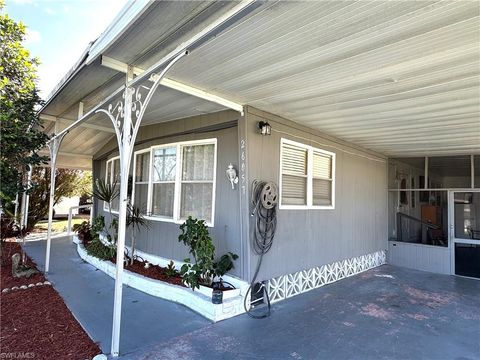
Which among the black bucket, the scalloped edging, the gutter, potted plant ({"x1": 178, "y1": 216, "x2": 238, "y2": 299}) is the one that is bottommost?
the scalloped edging

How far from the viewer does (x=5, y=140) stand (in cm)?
434

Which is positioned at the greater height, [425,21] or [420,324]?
[425,21]

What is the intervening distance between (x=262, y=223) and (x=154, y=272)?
6.99 feet

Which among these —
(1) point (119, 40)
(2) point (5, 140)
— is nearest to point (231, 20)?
(1) point (119, 40)

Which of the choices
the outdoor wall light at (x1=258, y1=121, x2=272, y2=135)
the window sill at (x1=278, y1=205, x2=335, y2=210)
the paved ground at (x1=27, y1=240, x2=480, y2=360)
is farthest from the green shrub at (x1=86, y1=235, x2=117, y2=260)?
the outdoor wall light at (x1=258, y1=121, x2=272, y2=135)

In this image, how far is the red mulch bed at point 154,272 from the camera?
15.2 feet

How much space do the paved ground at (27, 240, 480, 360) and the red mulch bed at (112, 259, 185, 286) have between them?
13.6 inches

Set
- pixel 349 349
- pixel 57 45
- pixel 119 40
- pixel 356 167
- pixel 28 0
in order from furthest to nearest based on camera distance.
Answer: pixel 356 167 → pixel 57 45 → pixel 28 0 → pixel 349 349 → pixel 119 40

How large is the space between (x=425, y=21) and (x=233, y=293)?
11.7ft

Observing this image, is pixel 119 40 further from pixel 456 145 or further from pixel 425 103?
pixel 456 145

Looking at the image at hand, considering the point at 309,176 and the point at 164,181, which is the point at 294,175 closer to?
the point at 309,176

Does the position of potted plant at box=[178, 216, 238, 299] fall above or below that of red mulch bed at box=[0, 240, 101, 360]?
above

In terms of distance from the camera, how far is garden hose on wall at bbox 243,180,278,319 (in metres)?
4.18

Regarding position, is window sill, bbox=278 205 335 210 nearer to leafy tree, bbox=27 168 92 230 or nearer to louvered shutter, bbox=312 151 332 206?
louvered shutter, bbox=312 151 332 206
